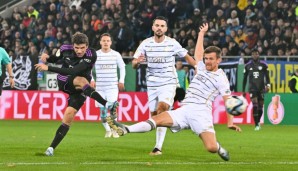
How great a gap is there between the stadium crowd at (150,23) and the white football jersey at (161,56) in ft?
42.3

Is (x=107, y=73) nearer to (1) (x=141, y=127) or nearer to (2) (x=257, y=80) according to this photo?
(2) (x=257, y=80)

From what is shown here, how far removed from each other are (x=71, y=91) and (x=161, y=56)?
1.86 meters

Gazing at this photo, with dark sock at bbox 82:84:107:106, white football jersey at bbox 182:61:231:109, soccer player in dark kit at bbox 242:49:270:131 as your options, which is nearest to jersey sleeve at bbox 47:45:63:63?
dark sock at bbox 82:84:107:106

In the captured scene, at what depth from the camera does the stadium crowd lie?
2959 centimetres

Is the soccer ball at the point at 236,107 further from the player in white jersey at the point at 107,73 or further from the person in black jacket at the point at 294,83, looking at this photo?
the person in black jacket at the point at 294,83

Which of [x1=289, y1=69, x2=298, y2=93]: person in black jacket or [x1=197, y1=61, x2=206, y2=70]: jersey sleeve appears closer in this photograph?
[x1=197, y1=61, x2=206, y2=70]: jersey sleeve

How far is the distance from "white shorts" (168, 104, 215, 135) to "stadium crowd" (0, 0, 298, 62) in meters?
15.0

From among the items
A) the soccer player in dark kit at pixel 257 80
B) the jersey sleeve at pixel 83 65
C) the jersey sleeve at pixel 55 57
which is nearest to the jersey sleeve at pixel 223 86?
the jersey sleeve at pixel 83 65

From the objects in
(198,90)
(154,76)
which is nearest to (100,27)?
(154,76)

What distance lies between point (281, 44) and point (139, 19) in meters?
6.45

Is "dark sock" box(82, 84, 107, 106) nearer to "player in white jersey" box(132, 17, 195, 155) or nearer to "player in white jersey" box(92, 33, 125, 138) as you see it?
"player in white jersey" box(132, 17, 195, 155)

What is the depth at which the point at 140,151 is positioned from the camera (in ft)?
53.4

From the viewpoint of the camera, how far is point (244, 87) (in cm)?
2594

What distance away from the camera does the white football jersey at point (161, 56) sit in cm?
1603
